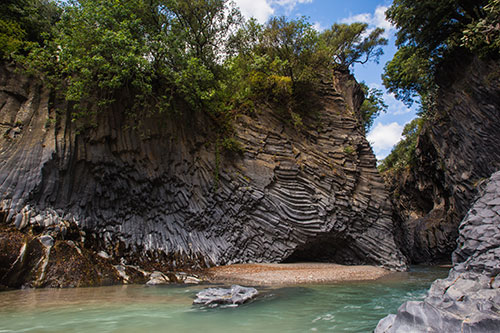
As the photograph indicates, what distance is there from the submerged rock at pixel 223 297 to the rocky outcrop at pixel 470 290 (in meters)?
3.27

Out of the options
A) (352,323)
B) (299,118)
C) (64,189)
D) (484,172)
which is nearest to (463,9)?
(484,172)

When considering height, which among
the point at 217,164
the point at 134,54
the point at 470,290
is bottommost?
the point at 470,290

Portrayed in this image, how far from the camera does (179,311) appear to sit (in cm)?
534

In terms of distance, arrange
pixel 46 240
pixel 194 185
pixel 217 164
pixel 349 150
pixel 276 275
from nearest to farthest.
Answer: pixel 46 240 < pixel 276 275 < pixel 194 185 < pixel 217 164 < pixel 349 150

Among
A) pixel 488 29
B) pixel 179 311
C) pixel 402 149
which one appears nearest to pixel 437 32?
pixel 488 29

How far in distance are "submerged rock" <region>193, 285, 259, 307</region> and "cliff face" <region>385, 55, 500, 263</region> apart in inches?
568

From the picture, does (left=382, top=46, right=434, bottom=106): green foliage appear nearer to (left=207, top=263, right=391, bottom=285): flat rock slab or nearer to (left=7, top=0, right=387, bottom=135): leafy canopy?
(left=7, top=0, right=387, bottom=135): leafy canopy

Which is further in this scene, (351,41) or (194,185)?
(351,41)

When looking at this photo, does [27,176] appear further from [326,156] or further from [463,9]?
[463,9]

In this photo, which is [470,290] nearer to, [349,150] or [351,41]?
[349,150]

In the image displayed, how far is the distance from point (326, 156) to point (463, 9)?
10.2m

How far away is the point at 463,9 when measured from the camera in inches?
557

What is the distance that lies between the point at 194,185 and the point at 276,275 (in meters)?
6.06

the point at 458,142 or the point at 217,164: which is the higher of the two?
the point at 458,142
